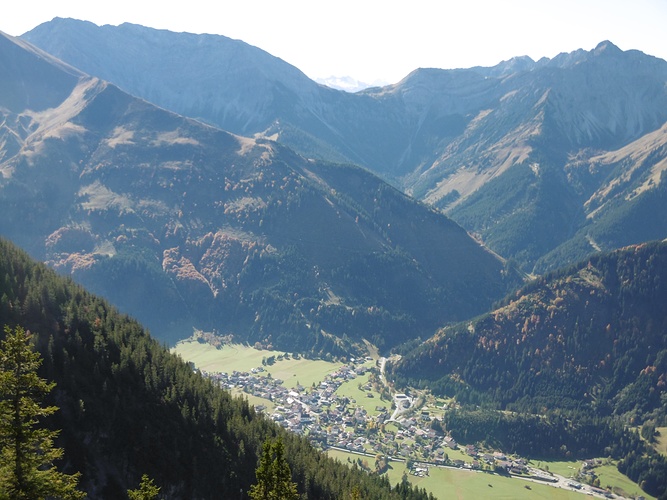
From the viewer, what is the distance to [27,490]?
4069cm

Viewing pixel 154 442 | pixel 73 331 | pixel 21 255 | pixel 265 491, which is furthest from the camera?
pixel 21 255

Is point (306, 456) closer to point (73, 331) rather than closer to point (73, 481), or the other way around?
point (73, 331)

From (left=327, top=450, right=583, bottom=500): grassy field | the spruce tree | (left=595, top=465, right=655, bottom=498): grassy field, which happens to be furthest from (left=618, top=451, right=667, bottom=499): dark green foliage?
the spruce tree

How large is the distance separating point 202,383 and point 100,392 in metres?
30.5

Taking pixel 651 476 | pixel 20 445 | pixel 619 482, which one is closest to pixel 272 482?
pixel 20 445

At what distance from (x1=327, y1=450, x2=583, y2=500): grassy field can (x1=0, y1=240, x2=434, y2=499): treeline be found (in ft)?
134

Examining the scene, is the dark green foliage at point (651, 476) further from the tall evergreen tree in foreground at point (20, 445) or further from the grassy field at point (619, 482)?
the tall evergreen tree in foreground at point (20, 445)

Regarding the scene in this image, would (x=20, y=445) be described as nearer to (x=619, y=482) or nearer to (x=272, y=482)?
(x=272, y=482)

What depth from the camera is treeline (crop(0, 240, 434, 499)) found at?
3794 inches

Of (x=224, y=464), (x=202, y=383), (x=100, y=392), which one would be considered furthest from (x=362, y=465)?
(x=100, y=392)

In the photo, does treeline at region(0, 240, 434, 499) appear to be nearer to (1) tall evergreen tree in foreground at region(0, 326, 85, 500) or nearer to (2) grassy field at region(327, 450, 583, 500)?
A: (2) grassy field at region(327, 450, 583, 500)

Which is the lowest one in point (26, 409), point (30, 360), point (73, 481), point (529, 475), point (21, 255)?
point (529, 475)

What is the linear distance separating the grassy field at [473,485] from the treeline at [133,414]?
41.0 metres

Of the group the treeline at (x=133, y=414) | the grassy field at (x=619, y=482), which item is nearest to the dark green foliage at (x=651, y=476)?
the grassy field at (x=619, y=482)
